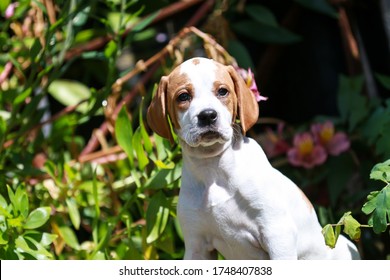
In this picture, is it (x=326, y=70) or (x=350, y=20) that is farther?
(x=326, y=70)

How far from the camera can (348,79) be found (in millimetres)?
3010

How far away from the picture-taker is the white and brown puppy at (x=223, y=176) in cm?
182

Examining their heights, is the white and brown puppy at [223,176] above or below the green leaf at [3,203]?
above

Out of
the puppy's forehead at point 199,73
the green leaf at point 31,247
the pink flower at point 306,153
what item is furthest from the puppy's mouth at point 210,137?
the pink flower at point 306,153

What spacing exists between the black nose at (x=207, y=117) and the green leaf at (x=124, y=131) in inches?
21.8

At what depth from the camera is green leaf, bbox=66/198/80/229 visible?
7.77 feet

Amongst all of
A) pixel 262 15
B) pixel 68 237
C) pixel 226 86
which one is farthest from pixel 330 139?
pixel 226 86

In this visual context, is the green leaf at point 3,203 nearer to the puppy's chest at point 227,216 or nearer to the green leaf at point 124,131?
the green leaf at point 124,131

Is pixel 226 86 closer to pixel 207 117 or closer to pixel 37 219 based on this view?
pixel 207 117

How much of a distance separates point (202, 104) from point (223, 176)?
189 mm

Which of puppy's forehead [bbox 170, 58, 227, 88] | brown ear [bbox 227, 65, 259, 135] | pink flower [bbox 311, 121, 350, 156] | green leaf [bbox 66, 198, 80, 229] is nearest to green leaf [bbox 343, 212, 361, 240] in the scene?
brown ear [bbox 227, 65, 259, 135]
